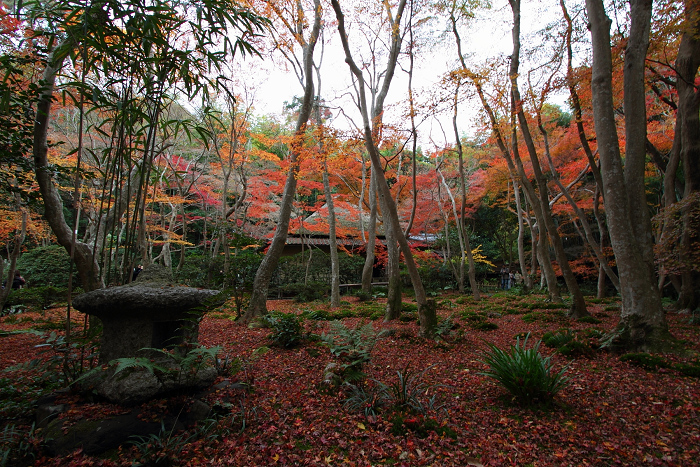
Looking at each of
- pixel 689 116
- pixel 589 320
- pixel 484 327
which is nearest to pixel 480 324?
pixel 484 327

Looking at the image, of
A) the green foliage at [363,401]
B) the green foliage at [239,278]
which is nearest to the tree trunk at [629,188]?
the green foliage at [363,401]

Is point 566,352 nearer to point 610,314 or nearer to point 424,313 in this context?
point 424,313

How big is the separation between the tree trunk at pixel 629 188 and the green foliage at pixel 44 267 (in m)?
14.4

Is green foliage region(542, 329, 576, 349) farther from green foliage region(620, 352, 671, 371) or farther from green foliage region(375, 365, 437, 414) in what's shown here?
green foliage region(375, 365, 437, 414)

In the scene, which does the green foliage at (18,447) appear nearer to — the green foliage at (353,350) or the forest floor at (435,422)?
the forest floor at (435,422)

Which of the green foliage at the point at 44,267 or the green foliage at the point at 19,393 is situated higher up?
the green foliage at the point at 44,267

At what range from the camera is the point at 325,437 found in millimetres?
2342

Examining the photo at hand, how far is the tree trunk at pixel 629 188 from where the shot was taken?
392cm

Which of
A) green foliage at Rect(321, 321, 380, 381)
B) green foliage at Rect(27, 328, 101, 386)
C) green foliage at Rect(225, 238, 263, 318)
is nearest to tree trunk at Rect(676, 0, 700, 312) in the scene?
green foliage at Rect(321, 321, 380, 381)

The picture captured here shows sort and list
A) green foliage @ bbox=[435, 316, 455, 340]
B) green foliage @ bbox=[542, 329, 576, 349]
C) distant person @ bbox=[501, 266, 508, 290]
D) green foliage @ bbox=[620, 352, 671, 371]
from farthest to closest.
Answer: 1. distant person @ bbox=[501, 266, 508, 290]
2. green foliage @ bbox=[435, 316, 455, 340]
3. green foliage @ bbox=[542, 329, 576, 349]
4. green foliage @ bbox=[620, 352, 671, 371]

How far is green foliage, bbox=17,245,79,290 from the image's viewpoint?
36.2ft

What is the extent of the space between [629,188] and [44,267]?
15.8 m

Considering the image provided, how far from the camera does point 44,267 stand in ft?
36.6

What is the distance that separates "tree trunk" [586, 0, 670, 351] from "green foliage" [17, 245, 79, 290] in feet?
47.4
